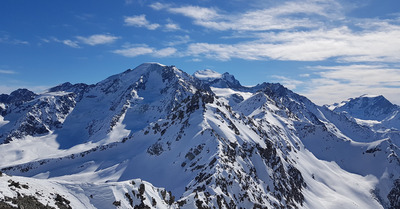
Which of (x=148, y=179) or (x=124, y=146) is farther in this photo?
(x=124, y=146)

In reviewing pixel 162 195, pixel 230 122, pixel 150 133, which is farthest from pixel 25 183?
pixel 150 133

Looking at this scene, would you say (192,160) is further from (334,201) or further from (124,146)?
(334,201)

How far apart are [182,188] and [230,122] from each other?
6260 cm

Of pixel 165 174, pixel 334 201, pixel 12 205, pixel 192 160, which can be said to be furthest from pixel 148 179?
pixel 334 201

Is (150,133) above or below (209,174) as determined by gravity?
above

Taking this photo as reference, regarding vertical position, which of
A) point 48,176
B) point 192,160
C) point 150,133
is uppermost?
point 150,133

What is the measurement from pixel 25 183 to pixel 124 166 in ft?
356

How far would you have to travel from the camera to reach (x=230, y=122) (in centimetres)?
Answer: 15650

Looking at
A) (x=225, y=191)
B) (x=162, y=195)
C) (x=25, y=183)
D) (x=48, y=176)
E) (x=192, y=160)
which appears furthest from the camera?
(x=48, y=176)

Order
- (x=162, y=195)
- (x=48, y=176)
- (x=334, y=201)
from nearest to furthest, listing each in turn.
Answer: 1. (x=162, y=195)
2. (x=48, y=176)
3. (x=334, y=201)

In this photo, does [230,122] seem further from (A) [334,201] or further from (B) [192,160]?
(A) [334,201]

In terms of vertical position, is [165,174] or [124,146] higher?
[124,146]

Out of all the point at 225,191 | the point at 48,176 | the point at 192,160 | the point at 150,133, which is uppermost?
the point at 150,133

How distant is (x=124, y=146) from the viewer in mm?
174500
